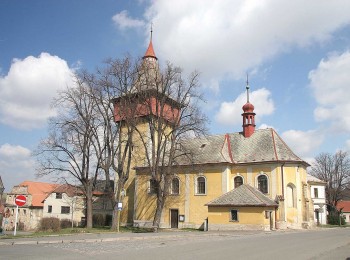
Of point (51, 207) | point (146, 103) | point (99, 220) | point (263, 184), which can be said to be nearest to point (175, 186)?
point (263, 184)

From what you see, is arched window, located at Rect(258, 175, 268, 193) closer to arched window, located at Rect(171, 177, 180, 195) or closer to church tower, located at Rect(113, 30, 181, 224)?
arched window, located at Rect(171, 177, 180, 195)

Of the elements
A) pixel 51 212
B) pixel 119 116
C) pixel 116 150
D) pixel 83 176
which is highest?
pixel 119 116

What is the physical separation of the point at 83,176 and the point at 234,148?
1641 cm

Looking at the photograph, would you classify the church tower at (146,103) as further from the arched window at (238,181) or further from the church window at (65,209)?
the church window at (65,209)

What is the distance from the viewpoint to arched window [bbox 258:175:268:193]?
35.4 meters

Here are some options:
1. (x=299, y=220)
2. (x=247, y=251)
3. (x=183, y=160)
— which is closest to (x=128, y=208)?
(x=183, y=160)

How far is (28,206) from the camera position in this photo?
58469 millimetres

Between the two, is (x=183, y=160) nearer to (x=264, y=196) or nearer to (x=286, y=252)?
(x=264, y=196)

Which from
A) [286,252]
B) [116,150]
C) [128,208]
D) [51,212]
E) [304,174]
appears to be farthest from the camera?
[51,212]

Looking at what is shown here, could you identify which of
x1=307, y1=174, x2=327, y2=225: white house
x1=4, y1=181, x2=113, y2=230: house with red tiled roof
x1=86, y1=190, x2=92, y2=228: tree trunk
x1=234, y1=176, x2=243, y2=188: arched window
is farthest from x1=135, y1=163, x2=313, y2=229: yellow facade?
x1=307, y1=174, x2=327, y2=225: white house

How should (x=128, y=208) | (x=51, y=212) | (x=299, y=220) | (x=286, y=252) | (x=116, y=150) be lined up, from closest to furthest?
(x=286, y=252) → (x=116, y=150) → (x=299, y=220) → (x=128, y=208) → (x=51, y=212)

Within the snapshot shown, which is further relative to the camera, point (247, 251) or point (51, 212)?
point (51, 212)

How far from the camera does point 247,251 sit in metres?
14.8

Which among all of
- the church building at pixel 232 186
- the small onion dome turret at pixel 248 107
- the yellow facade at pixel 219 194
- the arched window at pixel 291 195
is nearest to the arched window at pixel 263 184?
the church building at pixel 232 186
